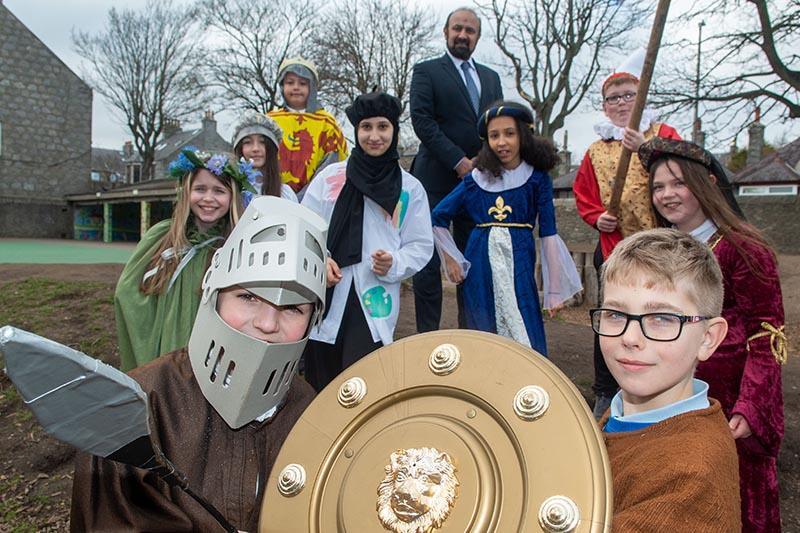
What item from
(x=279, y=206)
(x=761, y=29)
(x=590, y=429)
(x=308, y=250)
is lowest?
(x=590, y=429)

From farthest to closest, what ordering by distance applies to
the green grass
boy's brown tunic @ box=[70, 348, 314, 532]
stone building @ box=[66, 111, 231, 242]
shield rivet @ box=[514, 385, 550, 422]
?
1. stone building @ box=[66, 111, 231, 242]
2. the green grass
3. boy's brown tunic @ box=[70, 348, 314, 532]
4. shield rivet @ box=[514, 385, 550, 422]

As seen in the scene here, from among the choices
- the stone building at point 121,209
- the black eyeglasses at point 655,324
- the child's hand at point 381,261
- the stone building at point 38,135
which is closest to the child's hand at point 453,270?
the child's hand at point 381,261

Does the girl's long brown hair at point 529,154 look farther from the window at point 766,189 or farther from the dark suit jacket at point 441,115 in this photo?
the window at point 766,189

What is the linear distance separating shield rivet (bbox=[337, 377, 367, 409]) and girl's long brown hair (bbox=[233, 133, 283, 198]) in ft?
8.80

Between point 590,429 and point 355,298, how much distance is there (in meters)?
2.40

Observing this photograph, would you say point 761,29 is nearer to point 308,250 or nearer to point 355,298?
point 355,298

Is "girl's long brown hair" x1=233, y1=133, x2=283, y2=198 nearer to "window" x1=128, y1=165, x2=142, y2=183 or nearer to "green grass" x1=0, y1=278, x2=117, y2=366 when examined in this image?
"green grass" x1=0, y1=278, x2=117, y2=366

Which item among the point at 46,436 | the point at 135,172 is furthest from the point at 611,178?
the point at 135,172

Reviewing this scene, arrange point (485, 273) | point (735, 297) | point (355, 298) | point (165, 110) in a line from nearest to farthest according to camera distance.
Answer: point (735, 297) < point (355, 298) < point (485, 273) < point (165, 110)

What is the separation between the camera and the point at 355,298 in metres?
3.43

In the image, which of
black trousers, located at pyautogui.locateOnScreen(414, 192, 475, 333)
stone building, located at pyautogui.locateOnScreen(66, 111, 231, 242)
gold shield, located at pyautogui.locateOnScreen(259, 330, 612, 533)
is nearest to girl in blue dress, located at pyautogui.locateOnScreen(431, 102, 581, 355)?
black trousers, located at pyautogui.locateOnScreen(414, 192, 475, 333)

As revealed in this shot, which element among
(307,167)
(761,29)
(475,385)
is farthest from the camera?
(761,29)

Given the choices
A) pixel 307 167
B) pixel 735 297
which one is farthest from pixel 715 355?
pixel 307 167

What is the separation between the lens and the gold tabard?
358cm
